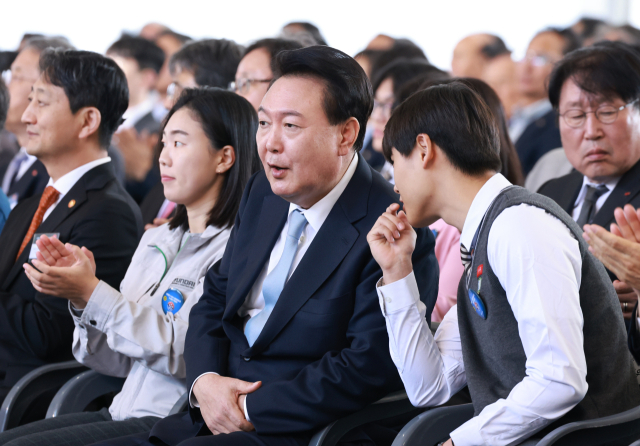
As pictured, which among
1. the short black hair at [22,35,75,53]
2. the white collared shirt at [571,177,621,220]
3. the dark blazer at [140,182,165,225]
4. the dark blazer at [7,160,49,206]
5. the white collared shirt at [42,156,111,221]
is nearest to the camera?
the white collared shirt at [571,177,621,220]

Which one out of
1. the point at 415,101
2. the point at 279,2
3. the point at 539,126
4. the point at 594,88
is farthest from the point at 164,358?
the point at 279,2

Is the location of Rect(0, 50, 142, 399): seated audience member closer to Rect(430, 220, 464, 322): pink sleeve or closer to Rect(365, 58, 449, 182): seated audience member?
Rect(430, 220, 464, 322): pink sleeve

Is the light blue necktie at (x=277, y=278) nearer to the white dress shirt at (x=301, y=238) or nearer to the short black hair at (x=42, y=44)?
the white dress shirt at (x=301, y=238)

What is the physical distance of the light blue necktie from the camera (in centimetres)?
188

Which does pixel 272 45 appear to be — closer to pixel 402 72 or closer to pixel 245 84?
pixel 245 84

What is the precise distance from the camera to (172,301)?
2211 mm

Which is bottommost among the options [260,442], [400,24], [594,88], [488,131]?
[260,442]

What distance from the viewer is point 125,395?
7.21ft

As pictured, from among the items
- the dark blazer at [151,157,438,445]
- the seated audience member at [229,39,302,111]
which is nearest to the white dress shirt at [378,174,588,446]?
the dark blazer at [151,157,438,445]

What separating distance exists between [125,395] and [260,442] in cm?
64

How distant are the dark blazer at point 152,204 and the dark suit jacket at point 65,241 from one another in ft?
1.88

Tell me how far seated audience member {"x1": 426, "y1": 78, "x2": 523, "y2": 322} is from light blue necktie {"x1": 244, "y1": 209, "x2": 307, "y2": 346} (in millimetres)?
678

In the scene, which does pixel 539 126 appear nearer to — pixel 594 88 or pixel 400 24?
pixel 594 88

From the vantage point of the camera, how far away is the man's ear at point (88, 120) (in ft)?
8.80
